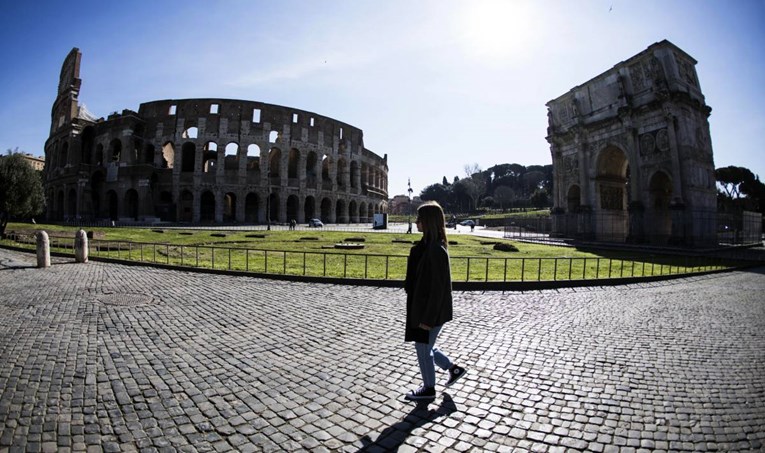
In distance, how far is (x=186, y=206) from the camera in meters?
43.0

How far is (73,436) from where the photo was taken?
253 cm

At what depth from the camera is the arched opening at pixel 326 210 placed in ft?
169

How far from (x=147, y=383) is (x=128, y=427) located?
30.0 inches

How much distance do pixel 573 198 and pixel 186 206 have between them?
1764 inches

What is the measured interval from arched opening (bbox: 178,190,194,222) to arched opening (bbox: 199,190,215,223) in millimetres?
1253

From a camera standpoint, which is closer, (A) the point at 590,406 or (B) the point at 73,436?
(B) the point at 73,436

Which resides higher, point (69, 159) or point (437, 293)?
point (69, 159)

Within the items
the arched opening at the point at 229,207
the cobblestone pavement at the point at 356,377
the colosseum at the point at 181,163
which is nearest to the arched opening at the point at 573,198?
the cobblestone pavement at the point at 356,377

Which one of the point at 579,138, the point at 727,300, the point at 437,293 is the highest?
the point at 579,138

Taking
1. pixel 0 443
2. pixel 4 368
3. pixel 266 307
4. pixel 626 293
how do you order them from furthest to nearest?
pixel 626 293 → pixel 266 307 → pixel 4 368 → pixel 0 443

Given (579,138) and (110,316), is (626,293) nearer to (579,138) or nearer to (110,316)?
(110,316)

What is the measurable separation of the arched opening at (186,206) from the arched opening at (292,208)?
12369mm

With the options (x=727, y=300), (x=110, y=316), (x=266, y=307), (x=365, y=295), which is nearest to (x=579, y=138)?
(x=727, y=300)

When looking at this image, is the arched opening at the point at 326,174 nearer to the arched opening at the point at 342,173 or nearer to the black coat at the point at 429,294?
the arched opening at the point at 342,173
